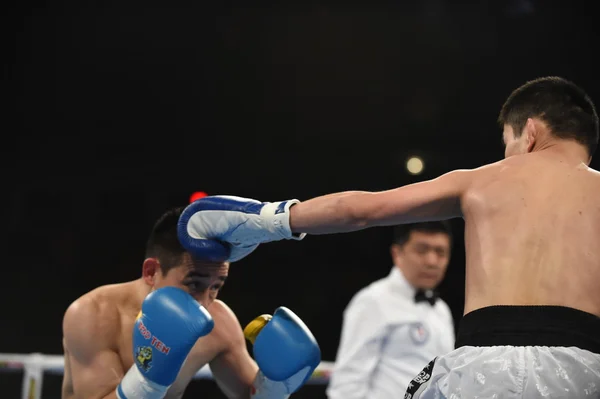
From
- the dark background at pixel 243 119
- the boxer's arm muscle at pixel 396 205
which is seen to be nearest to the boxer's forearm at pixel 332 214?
the boxer's arm muscle at pixel 396 205

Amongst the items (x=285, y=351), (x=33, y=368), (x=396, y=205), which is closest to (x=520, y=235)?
(x=396, y=205)

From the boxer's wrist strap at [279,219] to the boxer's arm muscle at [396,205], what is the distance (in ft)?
0.24

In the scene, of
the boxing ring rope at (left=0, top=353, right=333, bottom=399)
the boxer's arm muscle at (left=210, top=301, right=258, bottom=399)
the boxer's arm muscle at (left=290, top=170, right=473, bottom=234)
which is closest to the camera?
the boxer's arm muscle at (left=290, top=170, right=473, bottom=234)

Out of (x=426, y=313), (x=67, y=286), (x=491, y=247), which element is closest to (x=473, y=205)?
(x=491, y=247)

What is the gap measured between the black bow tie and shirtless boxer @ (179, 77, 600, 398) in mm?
1582

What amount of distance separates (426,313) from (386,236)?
4419 millimetres

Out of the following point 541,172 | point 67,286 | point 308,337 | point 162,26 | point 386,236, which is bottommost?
point 67,286

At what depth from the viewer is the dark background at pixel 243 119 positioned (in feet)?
23.1

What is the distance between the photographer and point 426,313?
328 centimetres

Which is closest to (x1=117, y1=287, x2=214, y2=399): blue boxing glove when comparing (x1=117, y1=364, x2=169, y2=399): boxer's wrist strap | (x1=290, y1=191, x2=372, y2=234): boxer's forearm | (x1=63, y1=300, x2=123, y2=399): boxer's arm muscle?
(x1=117, y1=364, x2=169, y2=399): boxer's wrist strap

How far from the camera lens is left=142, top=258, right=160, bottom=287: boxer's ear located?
2.28 meters

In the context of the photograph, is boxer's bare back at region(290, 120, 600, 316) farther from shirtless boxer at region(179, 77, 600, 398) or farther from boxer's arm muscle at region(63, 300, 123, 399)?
boxer's arm muscle at region(63, 300, 123, 399)

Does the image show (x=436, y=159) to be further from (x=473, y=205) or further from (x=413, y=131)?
(x=473, y=205)

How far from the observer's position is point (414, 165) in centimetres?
784
